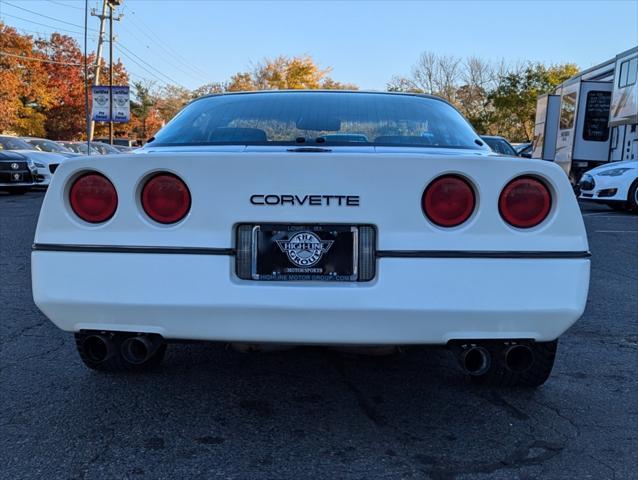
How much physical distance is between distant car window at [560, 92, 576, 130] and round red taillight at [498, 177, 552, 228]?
16.0 meters

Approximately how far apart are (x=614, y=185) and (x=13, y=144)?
14879mm

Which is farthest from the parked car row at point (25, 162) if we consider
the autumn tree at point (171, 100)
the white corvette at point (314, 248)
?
the autumn tree at point (171, 100)

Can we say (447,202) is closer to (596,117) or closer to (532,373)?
(532,373)

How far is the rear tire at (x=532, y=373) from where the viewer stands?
2719mm

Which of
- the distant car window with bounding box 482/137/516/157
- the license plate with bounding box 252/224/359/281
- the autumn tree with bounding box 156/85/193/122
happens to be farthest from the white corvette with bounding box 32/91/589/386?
the autumn tree with bounding box 156/85/193/122

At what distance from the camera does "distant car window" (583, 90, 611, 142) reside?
16406 millimetres

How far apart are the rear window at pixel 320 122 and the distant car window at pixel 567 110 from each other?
15.1 metres

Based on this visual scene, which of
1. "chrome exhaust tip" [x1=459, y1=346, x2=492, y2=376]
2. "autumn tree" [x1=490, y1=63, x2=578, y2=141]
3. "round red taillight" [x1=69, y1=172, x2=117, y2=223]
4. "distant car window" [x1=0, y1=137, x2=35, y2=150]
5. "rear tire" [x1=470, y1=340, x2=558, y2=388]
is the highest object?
"autumn tree" [x1=490, y1=63, x2=578, y2=141]

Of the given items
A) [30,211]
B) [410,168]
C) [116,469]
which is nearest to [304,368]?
[116,469]

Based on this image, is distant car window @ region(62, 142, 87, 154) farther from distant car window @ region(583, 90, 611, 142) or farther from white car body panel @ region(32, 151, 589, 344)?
white car body panel @ region(32, 151, 589, 344)

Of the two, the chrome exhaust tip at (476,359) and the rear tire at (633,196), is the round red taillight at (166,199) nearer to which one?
the chrome exhaust tip at (476,359)

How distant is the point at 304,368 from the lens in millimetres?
3285

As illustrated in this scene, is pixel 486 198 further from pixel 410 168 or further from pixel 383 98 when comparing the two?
pixel 383 98

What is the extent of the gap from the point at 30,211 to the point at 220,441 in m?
10.4
